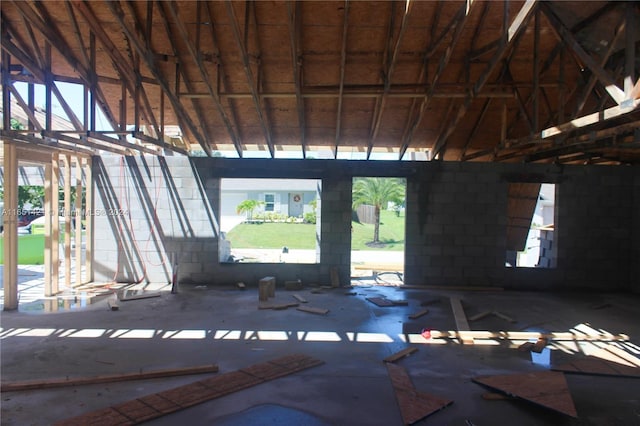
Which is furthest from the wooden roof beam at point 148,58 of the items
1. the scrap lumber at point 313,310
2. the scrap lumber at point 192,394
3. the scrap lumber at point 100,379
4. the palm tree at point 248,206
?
the palm tree at point 248,206

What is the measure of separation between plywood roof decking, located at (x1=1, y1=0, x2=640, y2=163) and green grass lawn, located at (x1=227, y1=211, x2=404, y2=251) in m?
13.3

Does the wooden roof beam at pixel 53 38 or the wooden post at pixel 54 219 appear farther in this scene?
the wooden post at pixel 54 219

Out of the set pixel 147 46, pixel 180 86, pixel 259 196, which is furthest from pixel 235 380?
pixel 259 196

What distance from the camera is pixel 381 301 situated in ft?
27.7

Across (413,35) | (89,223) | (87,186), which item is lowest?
(89,223)

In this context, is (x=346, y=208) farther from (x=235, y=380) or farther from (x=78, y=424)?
(x=78, y=424)

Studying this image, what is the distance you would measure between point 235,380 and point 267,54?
6082mm

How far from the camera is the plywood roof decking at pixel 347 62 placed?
616 cm

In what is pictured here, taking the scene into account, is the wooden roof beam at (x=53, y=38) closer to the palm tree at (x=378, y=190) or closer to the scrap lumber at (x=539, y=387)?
the scrap lumber at (x=539, y=387)

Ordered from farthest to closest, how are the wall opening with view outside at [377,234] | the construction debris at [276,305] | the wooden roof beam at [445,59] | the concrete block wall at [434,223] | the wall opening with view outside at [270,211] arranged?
the wall opening with view outside at [270,211]
the wall opening with view outside at [377,234]
the concrete block wall at [434,223]
the construction debris at [276,305]
the wooden roof beam at [445,59]

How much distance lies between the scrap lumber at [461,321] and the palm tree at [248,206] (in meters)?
22.4

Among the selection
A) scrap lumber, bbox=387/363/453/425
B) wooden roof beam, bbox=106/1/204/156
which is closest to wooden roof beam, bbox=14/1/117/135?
wooden roof beam, bbox=106/1/204/156

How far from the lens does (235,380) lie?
461cm


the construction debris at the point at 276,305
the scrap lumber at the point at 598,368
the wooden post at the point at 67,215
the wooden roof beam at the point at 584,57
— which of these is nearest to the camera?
the wooden roof beam at the point at 584,57
